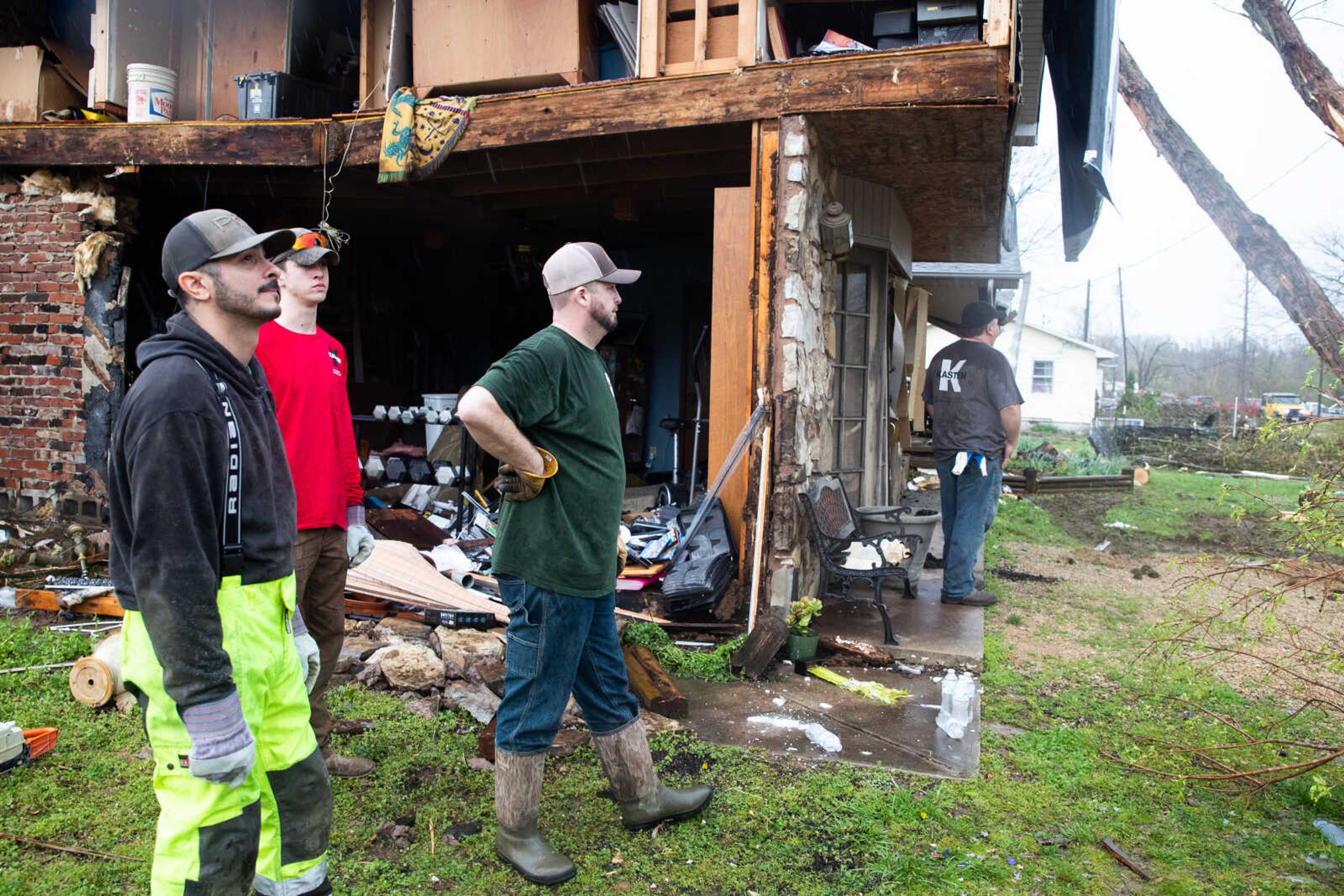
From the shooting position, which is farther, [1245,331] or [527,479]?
[1245,331]

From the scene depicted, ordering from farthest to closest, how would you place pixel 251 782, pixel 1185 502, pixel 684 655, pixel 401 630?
pixel 1185 502 < pixel 401 630 < pixel 684 655 < pixel 251 782

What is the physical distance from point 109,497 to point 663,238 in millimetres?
7700

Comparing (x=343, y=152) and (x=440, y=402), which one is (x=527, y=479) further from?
(x=440, y=402)

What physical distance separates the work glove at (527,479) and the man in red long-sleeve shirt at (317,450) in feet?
2.59

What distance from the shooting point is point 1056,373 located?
1540 inches

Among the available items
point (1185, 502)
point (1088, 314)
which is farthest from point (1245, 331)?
point (1185, 502)

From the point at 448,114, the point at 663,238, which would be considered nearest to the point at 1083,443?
the point at 663,238

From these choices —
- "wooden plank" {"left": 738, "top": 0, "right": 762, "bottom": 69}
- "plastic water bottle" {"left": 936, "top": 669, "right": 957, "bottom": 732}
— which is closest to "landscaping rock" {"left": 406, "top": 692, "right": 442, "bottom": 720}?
"plastic water bottle" {"left": 936, "top": 669, "right": 957, "bottom": 732}

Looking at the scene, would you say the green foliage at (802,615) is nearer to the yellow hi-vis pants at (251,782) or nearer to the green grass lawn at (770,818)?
the green grass lawn at (770,818)

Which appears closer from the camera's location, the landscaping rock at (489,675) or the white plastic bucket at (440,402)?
the landscaping rock at (489,675)

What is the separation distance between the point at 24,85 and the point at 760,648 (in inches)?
281

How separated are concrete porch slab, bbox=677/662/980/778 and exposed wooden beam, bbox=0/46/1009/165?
3.13 m

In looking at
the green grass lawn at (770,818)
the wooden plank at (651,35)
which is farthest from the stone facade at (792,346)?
the green grass lawn at (770,818)

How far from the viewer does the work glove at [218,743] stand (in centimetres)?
177
